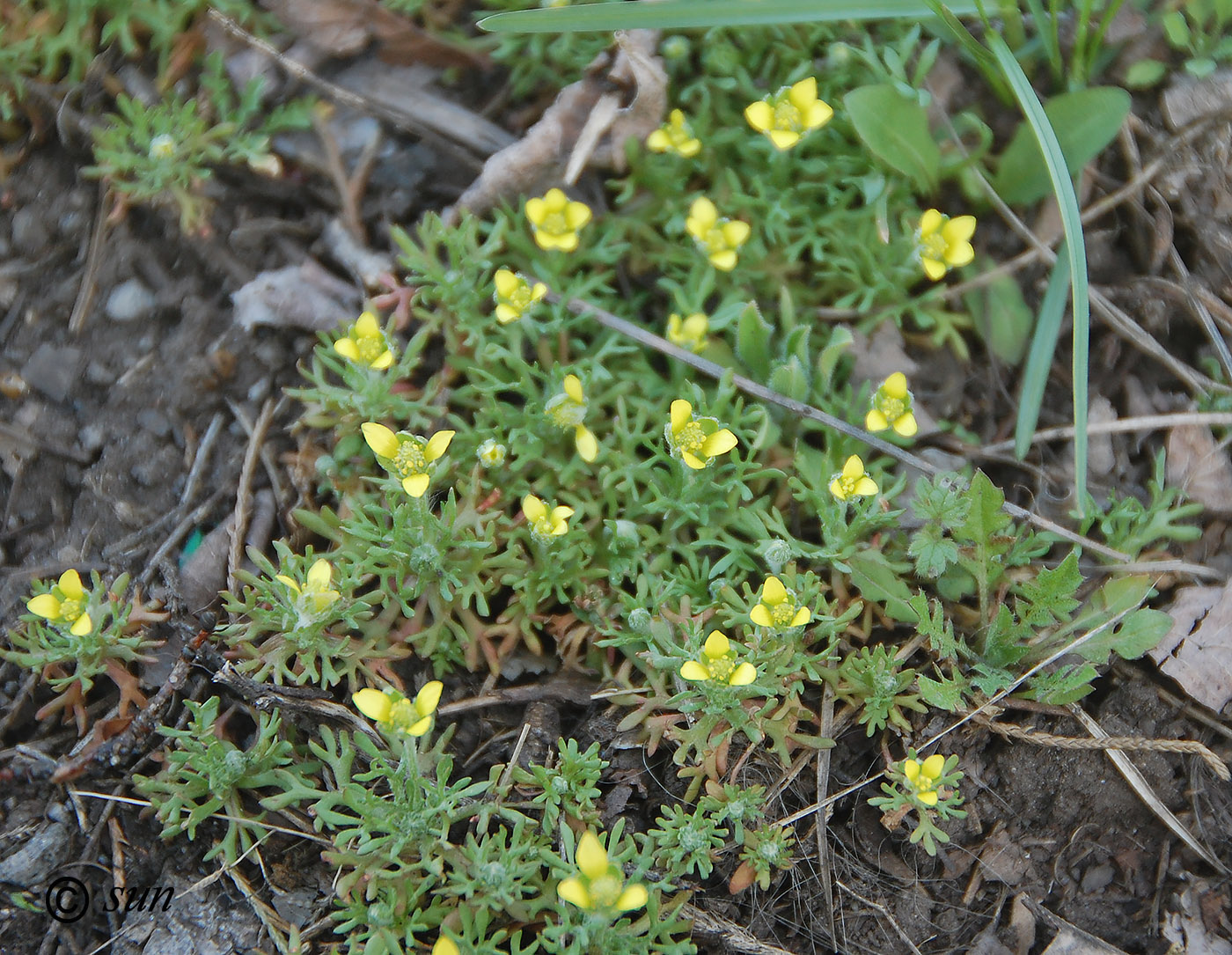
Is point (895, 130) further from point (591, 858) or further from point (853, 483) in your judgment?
point (591, 858)

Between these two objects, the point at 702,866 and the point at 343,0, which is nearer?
the point at 702,866

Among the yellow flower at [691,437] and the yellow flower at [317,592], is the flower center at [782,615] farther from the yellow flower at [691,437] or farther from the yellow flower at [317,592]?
the yellow flower at [317,592]

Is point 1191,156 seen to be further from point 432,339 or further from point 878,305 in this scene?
point 432,339

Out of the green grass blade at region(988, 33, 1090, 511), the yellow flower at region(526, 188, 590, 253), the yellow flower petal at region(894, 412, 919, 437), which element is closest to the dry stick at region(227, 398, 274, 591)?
the yellow flower at region(526, 188, 590, 253)

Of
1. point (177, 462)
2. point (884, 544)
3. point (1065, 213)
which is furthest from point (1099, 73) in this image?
point (177, 462)

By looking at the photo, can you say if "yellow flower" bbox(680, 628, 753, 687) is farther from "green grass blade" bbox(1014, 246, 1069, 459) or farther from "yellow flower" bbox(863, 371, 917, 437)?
"green grass blade" bbox(1014, 246, 1069, 459)

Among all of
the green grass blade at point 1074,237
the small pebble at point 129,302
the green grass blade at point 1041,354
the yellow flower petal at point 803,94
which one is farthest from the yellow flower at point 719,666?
the small pebble at point 129,302
